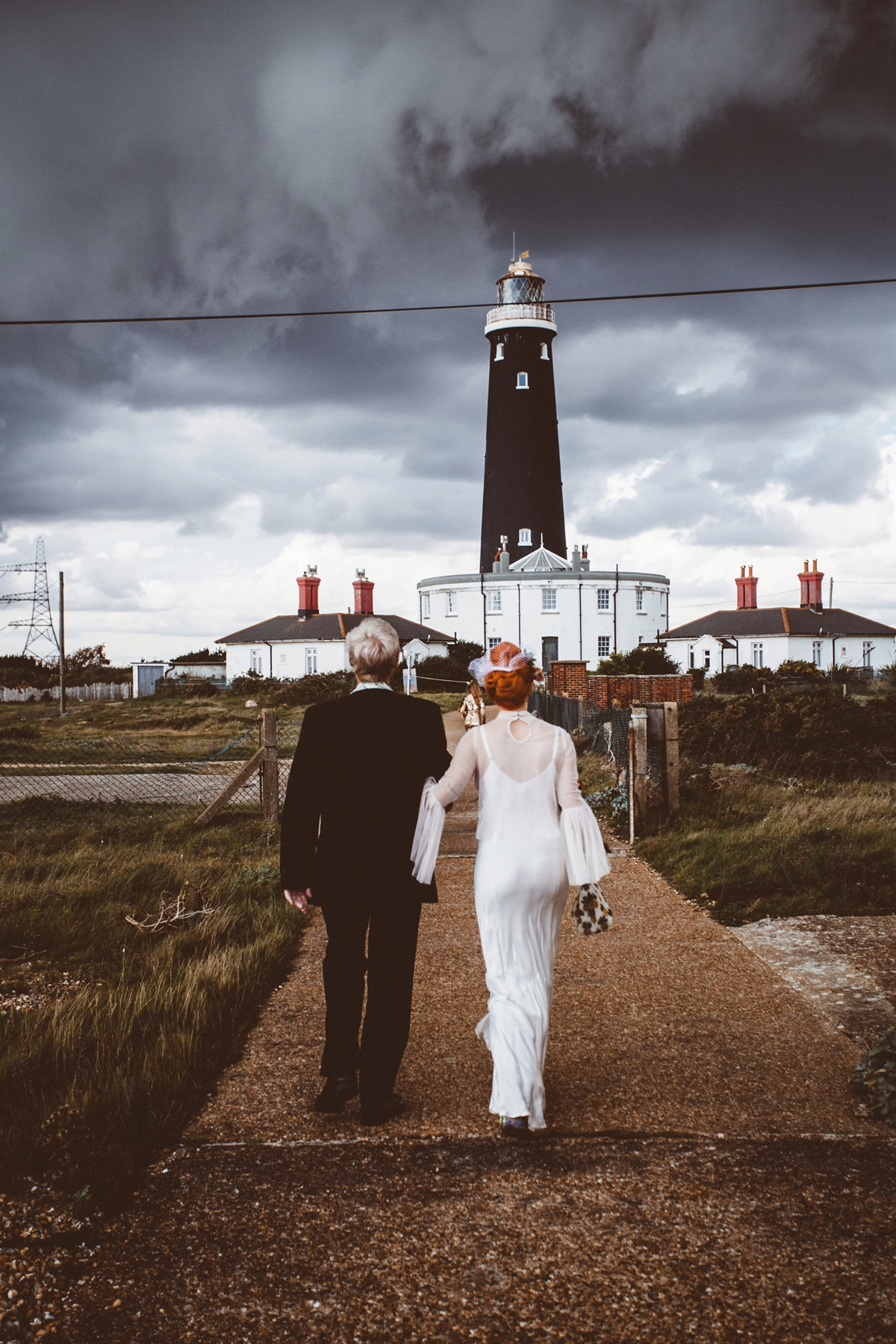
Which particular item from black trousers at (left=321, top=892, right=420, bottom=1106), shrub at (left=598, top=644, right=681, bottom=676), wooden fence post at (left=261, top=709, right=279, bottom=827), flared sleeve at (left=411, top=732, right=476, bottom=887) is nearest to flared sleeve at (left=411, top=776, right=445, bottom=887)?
flared sleeve at (left=411, top=732, right=476, bottom=887)

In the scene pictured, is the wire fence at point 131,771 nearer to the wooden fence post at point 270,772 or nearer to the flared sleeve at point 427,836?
the wooden fence post at point 270,772

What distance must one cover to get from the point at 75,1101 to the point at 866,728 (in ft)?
46.4

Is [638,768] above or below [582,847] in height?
below

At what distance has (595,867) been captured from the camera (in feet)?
12.0

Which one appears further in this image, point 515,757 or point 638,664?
point 638,664

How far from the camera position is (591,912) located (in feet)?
12.7

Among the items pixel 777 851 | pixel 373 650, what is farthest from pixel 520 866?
pixel 777 851

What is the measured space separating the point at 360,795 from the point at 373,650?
1.81ft

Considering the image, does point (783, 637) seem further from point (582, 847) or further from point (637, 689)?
point (582, 847)

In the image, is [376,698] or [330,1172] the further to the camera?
[376,698]

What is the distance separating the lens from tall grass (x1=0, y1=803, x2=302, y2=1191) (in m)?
3.60

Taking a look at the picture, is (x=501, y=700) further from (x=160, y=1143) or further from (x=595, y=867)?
(x=160, y=1143)

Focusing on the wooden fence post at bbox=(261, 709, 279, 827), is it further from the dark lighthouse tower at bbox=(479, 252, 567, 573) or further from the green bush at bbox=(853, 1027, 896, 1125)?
the dark lighthouse tower at bbox=(479, 252, 567, 573)

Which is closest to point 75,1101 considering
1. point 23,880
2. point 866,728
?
point 23,880
